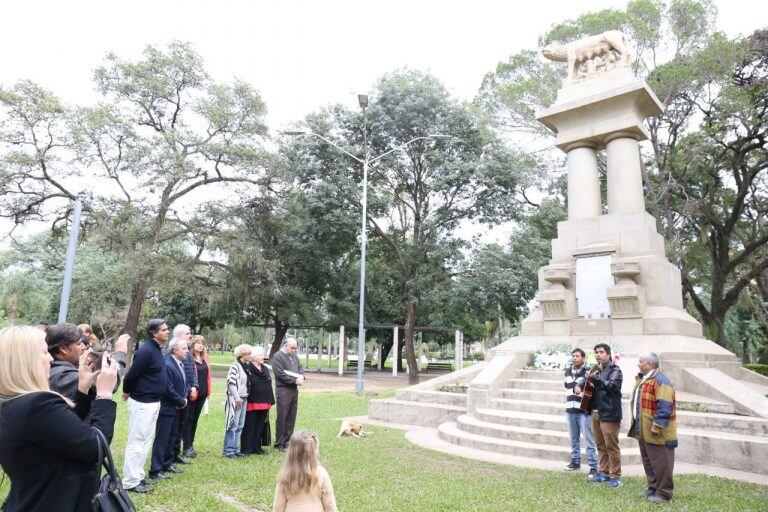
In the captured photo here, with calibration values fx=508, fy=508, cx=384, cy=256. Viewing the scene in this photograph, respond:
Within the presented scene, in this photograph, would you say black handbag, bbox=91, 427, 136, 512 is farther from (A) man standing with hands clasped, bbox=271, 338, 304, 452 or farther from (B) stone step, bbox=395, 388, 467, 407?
(B) stone step, bbox=395, 388, 467, 407

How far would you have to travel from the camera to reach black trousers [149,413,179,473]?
6.39 meters

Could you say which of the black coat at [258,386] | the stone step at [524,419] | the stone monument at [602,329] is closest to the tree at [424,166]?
the stone monument at [602,329]

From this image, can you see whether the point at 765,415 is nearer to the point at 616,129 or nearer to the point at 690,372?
the point at 690,372

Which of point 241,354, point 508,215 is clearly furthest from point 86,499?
point 508,215

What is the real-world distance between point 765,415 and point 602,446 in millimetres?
3439

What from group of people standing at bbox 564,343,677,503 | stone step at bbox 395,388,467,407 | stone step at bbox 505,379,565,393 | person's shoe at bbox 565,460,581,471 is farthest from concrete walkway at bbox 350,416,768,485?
stone step at bbox 505,379,565,393

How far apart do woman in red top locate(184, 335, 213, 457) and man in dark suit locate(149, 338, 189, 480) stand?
0.88 meters

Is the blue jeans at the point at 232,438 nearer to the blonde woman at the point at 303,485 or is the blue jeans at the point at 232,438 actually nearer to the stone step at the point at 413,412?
the stone step at the point at 413,412

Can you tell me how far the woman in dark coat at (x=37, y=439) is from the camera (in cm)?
220

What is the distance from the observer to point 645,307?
1191 cm

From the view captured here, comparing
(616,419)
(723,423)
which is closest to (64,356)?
(616,419)

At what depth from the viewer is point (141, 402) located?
5.79 metres

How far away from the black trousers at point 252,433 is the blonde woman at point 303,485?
500cm

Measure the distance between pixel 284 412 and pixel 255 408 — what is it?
61cm
